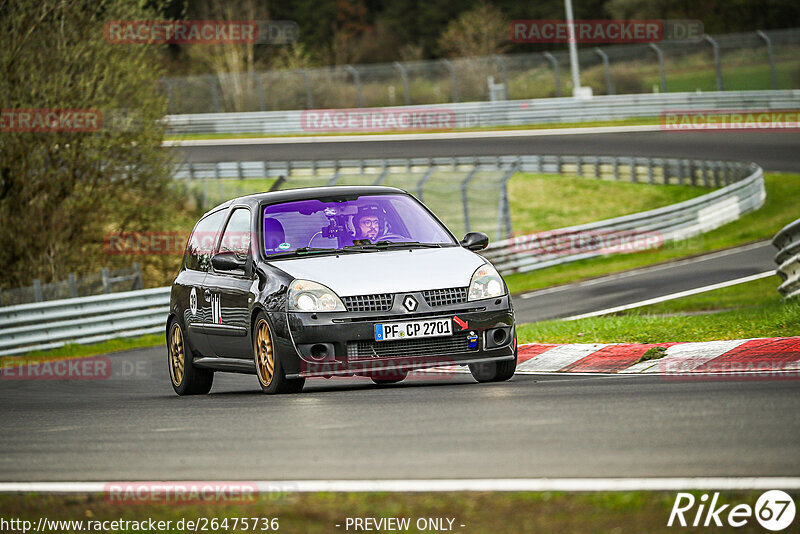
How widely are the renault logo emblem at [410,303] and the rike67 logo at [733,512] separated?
4589 millimetres

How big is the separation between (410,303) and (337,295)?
1.77 ft

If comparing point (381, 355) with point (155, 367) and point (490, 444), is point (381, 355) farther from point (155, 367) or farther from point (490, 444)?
point (155, 367)

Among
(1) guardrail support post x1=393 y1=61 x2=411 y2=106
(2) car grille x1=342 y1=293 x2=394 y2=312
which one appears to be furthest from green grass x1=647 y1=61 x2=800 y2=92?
(2) car grille x1=342 y1=293 x2=394 y2=312

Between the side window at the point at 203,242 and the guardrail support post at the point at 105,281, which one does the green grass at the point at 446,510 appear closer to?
the side window at the point at 203,242

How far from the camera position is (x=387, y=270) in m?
9.38

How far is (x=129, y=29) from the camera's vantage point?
1036 inches

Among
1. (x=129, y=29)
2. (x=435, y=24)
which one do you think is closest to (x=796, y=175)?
(x=129, y=29)

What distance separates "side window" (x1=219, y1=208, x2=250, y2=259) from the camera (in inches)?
404

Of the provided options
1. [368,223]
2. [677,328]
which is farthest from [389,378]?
[677,328]

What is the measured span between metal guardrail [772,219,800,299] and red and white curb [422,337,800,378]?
347 centimetres

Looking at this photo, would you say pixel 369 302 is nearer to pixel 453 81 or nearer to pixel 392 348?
pixel 392 348

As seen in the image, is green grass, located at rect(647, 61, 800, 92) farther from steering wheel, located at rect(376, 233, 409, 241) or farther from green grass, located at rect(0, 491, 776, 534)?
green grass, located at rect(0, 491, 776, 534)

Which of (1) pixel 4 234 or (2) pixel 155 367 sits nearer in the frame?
(2) pixel 155 367

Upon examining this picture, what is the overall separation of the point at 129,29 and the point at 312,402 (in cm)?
1934
